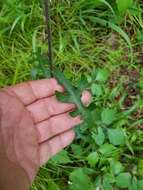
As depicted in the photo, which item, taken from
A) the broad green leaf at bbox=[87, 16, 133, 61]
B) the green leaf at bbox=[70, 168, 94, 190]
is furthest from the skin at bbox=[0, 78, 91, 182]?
the broad green leaf at bbox=[87, 16, 133, 61]

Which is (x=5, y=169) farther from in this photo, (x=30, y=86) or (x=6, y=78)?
(x=6, y=78)

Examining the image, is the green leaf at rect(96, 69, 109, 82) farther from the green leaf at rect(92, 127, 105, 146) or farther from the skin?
the green leaf at rect(92, 127, 105, 146)

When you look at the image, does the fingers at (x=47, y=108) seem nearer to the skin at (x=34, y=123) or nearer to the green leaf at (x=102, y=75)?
the skin at (x=34, y=123)

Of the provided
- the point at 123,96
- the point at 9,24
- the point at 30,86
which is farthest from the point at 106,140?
the point at 9,24

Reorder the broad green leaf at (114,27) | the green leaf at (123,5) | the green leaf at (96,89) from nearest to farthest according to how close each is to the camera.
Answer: the green leaf at (96,89), the green leaf at (123,5), the broad green leaf at (114,27)

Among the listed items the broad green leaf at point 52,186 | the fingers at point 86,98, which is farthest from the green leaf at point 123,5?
the broad green leaf at point 52,186

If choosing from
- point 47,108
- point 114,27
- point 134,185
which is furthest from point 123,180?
point 114,27

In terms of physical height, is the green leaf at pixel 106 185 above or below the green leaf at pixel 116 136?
below
